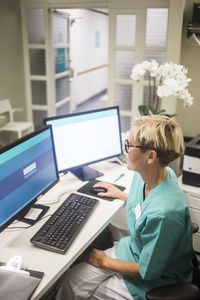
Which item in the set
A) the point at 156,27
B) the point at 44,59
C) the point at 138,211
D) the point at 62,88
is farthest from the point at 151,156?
the point at 62,88

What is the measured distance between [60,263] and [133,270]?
307 millimetres

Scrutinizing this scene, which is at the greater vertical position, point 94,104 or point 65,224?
point 65,224

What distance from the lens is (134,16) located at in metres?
3.78

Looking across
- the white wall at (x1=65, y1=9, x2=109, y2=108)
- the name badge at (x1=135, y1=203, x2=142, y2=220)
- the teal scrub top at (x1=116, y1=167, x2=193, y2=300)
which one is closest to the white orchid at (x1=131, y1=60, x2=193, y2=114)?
the teal scrub top at (x1=116, y1=167, x2=193, y2=300)

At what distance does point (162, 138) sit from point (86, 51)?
645 cm

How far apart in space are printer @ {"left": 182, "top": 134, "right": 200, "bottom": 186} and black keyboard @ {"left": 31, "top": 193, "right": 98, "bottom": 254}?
0.94 m

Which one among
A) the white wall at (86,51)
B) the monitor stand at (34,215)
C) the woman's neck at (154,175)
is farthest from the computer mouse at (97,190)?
the white wall at (86,51)

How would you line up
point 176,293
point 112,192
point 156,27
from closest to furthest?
point 176,293 → point 112,192 → point 156,27

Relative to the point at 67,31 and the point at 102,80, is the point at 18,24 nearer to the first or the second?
the point at 67,31

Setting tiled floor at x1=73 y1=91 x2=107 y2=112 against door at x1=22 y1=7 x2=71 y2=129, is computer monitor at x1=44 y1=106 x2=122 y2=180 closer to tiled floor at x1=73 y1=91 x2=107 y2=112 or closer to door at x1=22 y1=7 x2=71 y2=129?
door at x1=22 y1=7 x2=71 y2=129

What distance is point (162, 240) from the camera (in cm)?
109

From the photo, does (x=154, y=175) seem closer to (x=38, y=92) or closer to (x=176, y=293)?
(x=176, y=293)

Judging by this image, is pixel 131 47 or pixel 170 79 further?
pixel 131 47

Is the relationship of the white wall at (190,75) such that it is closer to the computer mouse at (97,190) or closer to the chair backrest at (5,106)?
the computer mouse at (97,190)
